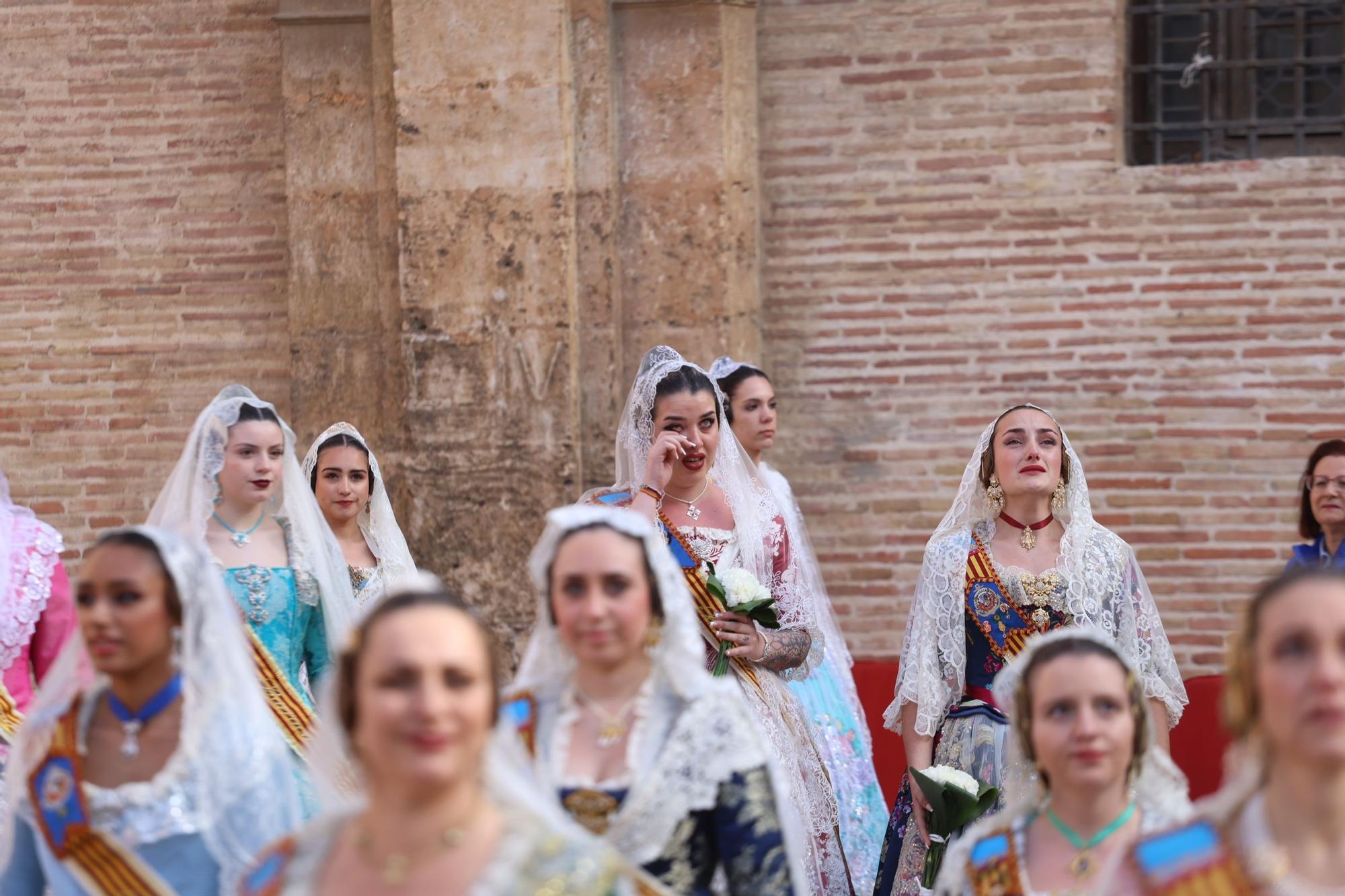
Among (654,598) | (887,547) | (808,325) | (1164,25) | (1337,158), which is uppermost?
(1164,25)

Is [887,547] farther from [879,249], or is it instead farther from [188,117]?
[188,117]

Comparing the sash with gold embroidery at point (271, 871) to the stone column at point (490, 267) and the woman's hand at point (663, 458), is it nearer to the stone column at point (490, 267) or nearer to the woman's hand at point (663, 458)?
the woman's hand at point (663, 458)

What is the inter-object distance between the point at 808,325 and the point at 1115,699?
15.2 feet

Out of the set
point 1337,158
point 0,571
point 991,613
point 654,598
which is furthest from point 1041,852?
point 1337,158

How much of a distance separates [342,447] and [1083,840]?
344 centimetres

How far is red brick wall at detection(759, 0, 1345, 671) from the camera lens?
7.19 meters

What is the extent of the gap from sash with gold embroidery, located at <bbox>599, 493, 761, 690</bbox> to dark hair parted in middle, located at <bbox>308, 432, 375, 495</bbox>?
1.24 metres

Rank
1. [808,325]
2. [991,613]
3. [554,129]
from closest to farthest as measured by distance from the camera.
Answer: [991,613] < [554,129] < [808,325]

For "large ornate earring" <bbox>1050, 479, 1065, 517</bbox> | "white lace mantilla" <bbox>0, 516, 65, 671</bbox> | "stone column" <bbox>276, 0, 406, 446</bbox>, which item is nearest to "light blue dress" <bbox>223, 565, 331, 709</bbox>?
"white lace mantilla" <bbox>0, 516, 65, 671</bbox>

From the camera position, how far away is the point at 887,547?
24.4 ft

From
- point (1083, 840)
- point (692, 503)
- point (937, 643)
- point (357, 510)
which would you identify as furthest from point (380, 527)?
point (1083, 840)

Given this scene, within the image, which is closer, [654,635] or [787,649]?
[654,635]

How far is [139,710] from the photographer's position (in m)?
3.03

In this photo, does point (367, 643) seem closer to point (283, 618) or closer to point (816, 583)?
point (283, 618)
